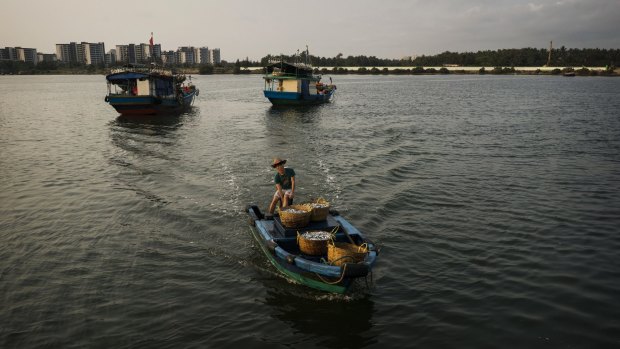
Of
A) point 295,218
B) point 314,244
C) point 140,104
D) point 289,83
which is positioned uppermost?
point 289,83

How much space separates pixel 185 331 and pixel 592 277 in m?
9.54

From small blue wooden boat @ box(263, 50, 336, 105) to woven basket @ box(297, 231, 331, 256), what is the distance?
135 ft

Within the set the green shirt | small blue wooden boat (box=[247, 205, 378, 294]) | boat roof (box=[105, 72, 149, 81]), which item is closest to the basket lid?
small blue wooden boat (box=[247, 205, 378, 294])

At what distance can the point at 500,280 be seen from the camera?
1024cm

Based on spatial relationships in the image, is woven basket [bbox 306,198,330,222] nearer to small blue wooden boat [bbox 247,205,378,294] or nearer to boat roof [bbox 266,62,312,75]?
small blue wooden boat [bbox 247,205,378,294]

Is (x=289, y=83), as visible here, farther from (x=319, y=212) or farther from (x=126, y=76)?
(x=319, y=212)

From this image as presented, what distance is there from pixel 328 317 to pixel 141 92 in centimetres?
3763

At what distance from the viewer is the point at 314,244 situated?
9.59 meters

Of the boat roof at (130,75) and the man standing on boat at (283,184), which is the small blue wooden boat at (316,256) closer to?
the man standing on boat at (283,184)

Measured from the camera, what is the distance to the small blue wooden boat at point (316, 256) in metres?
8.77

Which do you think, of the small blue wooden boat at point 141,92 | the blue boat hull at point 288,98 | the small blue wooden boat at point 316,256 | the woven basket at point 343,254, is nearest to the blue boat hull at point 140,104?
the small blue wooden boat at point 141,92

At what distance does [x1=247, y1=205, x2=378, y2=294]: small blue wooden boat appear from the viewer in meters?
8.77

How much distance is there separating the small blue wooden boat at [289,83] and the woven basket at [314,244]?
41.3 metres

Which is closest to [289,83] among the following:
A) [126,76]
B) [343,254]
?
[126,76]
